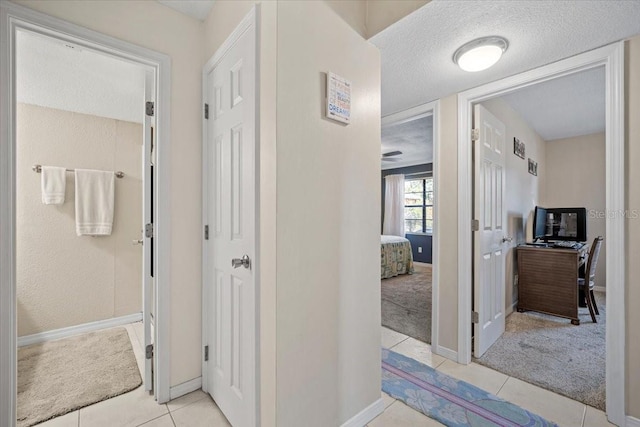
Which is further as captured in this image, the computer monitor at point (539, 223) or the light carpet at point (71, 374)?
the computer monitor at point (539, 223)

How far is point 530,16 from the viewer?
4.57 feet

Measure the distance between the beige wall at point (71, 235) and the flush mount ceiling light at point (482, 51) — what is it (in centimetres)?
331

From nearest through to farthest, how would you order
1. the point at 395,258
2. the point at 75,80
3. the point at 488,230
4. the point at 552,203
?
the point at 75,80 < the point at 488,230 < the point at 552,203 < the point at 395,258

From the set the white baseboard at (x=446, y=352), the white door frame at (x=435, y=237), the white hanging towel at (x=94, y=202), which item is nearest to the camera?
the white baseboard at (x=446, y=352)

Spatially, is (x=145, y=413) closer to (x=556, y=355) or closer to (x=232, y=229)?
(x=232, y=229)

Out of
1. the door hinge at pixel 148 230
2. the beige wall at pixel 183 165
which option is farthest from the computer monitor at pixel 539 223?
the door hinge at pixel 148 230

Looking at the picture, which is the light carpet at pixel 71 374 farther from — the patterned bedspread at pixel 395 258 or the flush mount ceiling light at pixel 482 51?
the patterned bedspread at pixel 395 258

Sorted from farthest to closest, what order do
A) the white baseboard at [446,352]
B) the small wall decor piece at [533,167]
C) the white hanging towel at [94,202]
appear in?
the small wall decor piece at [533,167] → the white hanging towel at [94,202] → the white baseboard at [446,352]

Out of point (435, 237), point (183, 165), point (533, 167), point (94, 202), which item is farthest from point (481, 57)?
point (94, 202)

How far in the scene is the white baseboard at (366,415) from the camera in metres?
1.47

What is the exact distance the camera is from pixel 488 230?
7.88 ft

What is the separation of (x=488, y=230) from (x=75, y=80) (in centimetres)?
367

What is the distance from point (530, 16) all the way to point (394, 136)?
10.7ft

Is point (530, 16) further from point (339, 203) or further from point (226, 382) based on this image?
point (226, 382)
